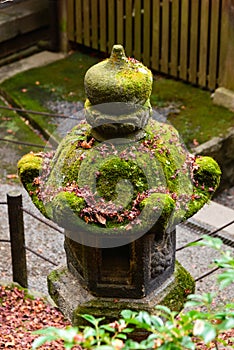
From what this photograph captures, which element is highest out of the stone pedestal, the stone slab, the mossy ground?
the stone pedestal

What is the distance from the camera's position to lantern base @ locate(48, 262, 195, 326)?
4.91m

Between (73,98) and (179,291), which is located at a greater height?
(179,291)

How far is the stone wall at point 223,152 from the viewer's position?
8547mm

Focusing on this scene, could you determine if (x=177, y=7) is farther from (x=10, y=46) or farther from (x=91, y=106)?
(x=91, y=106)

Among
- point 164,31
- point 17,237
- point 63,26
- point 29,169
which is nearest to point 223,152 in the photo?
point 164,31

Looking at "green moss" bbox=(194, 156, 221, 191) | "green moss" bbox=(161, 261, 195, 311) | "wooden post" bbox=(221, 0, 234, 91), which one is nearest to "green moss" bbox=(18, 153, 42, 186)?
"green moss" bbox=(194, 156, 221, 191)

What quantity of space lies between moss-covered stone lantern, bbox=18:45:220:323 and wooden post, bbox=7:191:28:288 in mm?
833

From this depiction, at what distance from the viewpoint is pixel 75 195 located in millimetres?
4500

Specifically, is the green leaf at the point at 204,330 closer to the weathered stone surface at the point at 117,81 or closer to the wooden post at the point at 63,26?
the weathered stone surface at the point at 117,81

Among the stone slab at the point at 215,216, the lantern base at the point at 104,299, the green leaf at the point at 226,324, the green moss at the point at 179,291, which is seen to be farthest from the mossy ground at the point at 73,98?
the green leaf at the point at 226,324

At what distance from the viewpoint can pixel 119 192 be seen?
4504mm

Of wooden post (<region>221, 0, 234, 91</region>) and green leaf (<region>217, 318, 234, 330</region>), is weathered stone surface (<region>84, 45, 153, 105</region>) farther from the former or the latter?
wooden post (<region>221, 0, 234, 91</region>)

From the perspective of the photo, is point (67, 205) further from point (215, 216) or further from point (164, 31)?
point (164, 31)

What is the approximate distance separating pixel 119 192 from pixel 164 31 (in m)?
5.54
